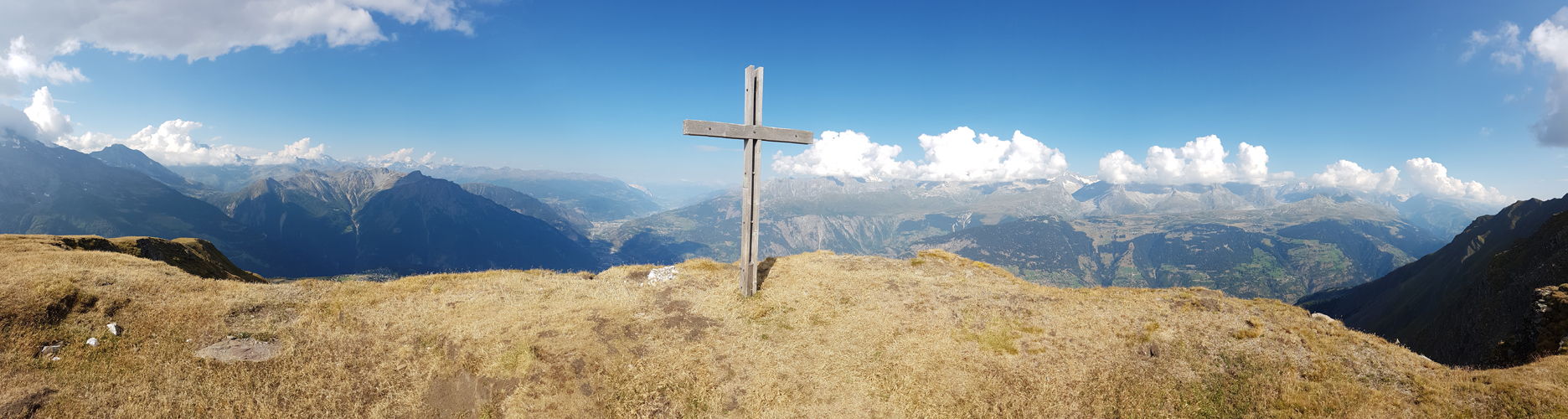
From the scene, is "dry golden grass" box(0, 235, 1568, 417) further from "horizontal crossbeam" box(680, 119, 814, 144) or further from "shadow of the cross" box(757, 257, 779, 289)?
"horizontal crossbeam" box(680, 119, 814, 144)

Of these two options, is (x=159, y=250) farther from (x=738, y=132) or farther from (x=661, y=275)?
(x=738, y=132)

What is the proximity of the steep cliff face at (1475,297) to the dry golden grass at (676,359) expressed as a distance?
763cm

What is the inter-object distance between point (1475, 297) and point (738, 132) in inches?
3436

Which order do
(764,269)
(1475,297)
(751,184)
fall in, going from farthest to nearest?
(1475,297) → (764,269) → (751,184)

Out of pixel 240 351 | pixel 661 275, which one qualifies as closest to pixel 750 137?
pixel 661 275

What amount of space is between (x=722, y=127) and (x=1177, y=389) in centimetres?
1253

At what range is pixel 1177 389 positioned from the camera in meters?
10.0

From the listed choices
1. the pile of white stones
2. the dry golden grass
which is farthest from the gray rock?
the pile of white stones

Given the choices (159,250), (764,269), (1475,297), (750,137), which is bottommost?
(1475,297)

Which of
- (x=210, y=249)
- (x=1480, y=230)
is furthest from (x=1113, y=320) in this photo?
(x=1480, y=230)

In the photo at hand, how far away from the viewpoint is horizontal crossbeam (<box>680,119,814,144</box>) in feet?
46.2

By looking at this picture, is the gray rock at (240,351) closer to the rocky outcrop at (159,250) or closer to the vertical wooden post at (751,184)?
the rocky outcrop at (159,250)

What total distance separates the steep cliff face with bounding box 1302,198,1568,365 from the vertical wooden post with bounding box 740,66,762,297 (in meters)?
19.8

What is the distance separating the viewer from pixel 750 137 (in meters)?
A: 14.7
